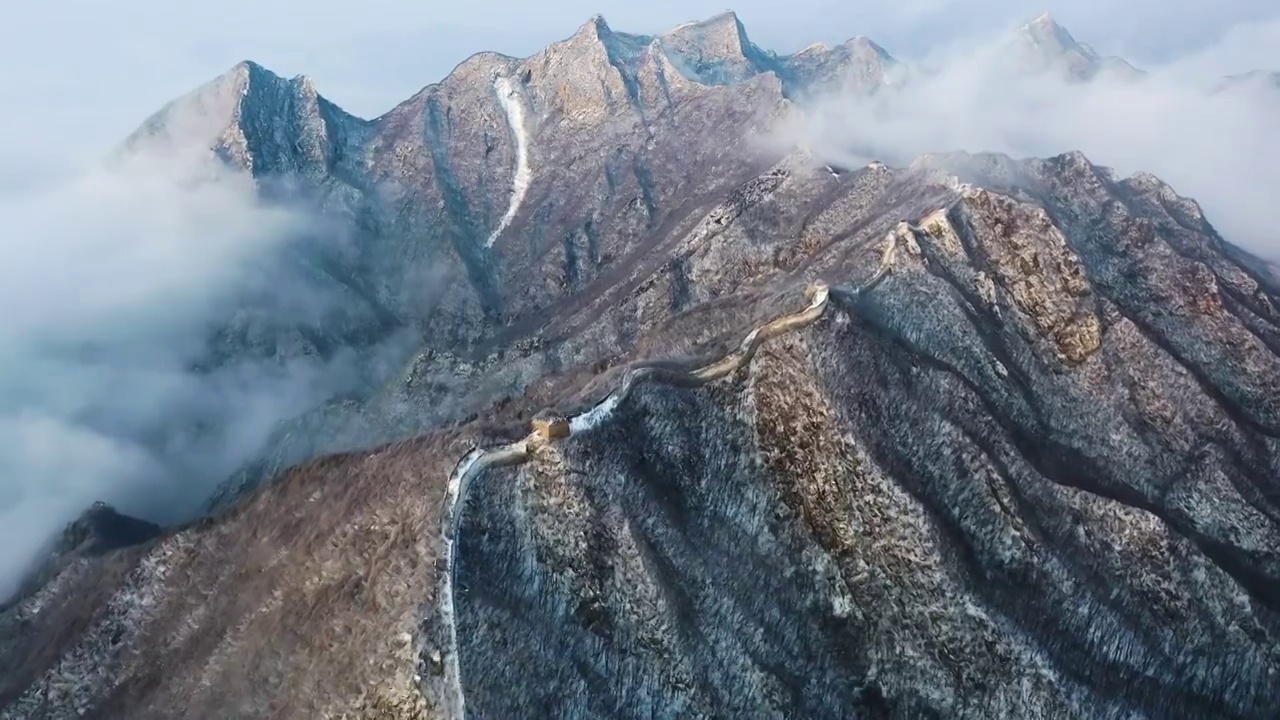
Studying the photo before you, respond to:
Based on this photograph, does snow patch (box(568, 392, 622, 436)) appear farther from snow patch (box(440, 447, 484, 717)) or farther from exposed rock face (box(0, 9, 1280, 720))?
snow patch (box(440, 447, 484, 717))

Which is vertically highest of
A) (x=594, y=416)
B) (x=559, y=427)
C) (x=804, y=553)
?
(x=559, y=427)

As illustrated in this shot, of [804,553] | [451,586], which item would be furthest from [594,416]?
[804,553]

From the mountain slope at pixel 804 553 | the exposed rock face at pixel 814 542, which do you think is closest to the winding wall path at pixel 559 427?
the exposed rock face at pixel 814 542

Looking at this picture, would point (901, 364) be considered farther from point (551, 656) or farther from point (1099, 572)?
point (551, 656)

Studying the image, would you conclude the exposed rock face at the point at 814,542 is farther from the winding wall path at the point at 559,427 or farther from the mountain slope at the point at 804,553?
the winding wall path at the point at 559,427

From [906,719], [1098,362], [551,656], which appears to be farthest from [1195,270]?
[551,656]

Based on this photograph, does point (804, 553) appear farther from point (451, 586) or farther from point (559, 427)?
point (451, 586)

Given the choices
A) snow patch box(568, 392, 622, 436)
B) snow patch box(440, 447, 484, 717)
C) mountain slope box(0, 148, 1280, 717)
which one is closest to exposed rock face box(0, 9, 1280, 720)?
mountain slope box(0, 148, 1280, 717)

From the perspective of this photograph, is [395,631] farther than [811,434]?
No
